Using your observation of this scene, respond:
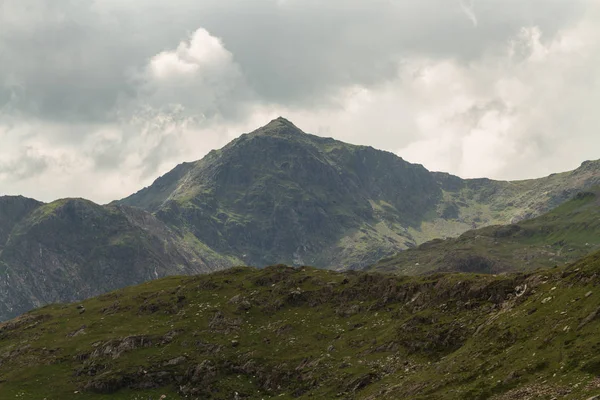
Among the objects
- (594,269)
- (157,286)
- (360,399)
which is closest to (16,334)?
(157,286)

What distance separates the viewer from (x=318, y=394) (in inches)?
3748

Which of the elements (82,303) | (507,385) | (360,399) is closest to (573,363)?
(507,385)

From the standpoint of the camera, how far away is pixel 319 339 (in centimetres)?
12175

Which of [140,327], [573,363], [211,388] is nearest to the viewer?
[573,363]

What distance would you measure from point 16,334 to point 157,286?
46.7m

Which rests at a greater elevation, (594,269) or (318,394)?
(594,269)

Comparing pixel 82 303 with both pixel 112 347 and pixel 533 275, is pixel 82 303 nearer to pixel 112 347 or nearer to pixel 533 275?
pixel 112 347

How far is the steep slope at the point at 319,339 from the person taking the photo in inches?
2648

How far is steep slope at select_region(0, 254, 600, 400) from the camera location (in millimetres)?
67250

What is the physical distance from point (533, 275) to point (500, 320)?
16.8m

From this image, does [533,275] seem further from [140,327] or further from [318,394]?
[140,327]

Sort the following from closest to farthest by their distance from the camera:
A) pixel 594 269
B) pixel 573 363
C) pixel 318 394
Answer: pixel 573 363, pixel 594 269, pixel 318 394

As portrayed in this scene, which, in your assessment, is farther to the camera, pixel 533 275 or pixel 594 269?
pixel 533 275

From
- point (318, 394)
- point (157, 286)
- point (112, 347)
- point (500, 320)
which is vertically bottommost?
point (318, 394)
